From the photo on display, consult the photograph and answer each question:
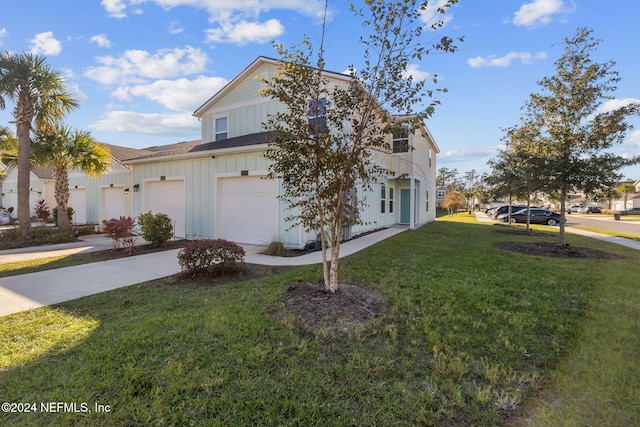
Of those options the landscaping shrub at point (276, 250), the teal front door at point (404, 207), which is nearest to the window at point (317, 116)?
the landscaping shrub at point (276, 250)

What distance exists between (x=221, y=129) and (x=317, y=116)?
11.0m

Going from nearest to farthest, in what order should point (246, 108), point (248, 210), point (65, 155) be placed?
point (248, 210) → point (65, 155) → point (246, 108)

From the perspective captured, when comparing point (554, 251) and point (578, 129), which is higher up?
point (578, 129)

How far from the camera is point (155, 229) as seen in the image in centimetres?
969

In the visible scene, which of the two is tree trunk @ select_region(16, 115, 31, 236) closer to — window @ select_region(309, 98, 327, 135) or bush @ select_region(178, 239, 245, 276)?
bush @ select_region(178, 239, 245, 276)

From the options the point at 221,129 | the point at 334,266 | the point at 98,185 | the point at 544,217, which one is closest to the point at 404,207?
the point at 221,129

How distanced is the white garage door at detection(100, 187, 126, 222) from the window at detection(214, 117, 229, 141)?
630 cm

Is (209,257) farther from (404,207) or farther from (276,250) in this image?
(404,207)

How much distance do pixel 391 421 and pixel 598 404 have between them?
1739mm

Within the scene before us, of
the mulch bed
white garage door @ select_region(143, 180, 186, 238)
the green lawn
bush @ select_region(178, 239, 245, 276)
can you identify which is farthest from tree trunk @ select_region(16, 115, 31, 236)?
the mulch bed

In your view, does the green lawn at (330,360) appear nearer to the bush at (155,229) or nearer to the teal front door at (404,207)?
the bush at (155,229)

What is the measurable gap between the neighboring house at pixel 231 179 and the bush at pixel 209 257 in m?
3.35

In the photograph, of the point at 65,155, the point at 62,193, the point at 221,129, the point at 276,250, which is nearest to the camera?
the point at 276,250

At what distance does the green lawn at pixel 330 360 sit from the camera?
239 cm
